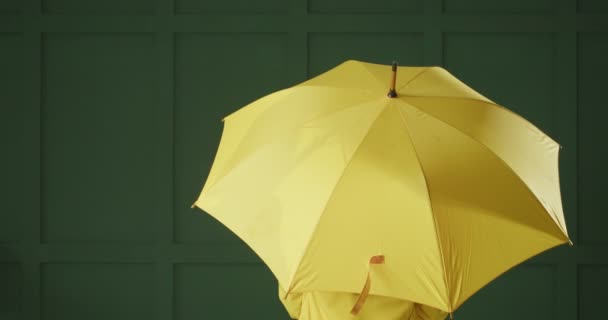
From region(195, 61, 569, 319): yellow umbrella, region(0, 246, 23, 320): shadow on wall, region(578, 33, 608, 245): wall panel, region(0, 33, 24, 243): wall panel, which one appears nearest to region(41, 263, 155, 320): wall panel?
region(0, 246, 23, 320): shadow on wall

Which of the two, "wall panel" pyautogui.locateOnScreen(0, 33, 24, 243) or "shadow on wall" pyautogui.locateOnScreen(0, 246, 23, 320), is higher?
"wall panel" pyautogui.locateOnScreen(0, 33, 24, 243)

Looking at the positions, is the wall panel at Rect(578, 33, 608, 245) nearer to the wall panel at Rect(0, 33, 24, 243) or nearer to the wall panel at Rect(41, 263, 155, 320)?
the wall panel at Rect(41, 263, 155, 320)

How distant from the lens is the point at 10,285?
427 centimetres

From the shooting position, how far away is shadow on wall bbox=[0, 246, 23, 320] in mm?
4246

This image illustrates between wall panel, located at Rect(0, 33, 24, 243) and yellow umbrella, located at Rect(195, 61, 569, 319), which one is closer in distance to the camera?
yellow umbrella, located at Rect(195, 61, 569, 319)

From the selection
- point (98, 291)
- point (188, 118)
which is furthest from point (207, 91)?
point (98, 291)

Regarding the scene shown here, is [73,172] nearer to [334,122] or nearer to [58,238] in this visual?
[58,238]

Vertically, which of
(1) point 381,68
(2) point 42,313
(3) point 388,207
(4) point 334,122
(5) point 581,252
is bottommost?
(2) point 42,313

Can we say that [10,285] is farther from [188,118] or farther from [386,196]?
[386,196]

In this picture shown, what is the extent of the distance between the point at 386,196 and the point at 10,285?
283 cm

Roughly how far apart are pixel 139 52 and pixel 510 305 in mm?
2392

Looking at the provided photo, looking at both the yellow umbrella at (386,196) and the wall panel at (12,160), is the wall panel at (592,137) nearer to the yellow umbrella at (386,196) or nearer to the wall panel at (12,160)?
the yellow umbrella at (386,196)

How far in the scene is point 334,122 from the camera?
2303 mm

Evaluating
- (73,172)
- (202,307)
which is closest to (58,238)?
(73,172)
